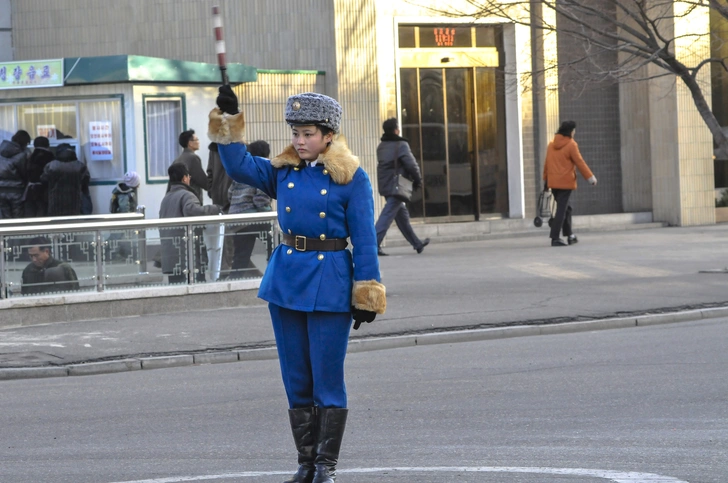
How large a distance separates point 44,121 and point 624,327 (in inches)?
428

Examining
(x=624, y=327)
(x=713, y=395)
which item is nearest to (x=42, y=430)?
(x=713, y=395)

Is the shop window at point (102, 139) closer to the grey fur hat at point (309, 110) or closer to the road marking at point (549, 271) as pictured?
the road marking at point (549, 271)

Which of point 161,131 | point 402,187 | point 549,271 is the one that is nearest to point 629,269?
point 549,271

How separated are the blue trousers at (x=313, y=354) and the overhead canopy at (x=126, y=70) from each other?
13512 millimetres

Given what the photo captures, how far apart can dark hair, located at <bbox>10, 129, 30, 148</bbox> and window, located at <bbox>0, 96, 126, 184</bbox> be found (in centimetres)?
65

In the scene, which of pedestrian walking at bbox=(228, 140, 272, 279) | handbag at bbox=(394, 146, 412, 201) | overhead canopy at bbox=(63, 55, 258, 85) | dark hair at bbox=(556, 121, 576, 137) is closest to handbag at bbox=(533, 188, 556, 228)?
dark hair at bbox=(556, 121, 576, 137)

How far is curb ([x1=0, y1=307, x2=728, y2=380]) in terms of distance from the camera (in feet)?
34.2

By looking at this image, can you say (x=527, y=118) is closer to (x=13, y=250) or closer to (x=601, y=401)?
(x=13, y=250)

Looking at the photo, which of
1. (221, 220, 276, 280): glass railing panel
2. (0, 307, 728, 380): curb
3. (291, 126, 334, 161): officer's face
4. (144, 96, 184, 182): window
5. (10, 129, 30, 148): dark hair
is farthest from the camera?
(144, 96, 184, 182): window

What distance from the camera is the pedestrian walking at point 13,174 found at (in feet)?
61.5

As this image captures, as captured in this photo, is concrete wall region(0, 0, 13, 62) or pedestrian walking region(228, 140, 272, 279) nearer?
pedestrian walking region(228, 140, 272, 279)

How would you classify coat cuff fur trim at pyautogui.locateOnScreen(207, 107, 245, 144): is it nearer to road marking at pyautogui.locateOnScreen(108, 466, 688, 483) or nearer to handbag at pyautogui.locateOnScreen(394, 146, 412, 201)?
road marking at pyautogui.locateOnScreen(108, 466, 688, 483)

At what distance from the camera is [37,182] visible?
744 inches

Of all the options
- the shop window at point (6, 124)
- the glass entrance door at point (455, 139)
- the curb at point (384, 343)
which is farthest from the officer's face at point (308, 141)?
the glass entrance door at point (455, 139)
